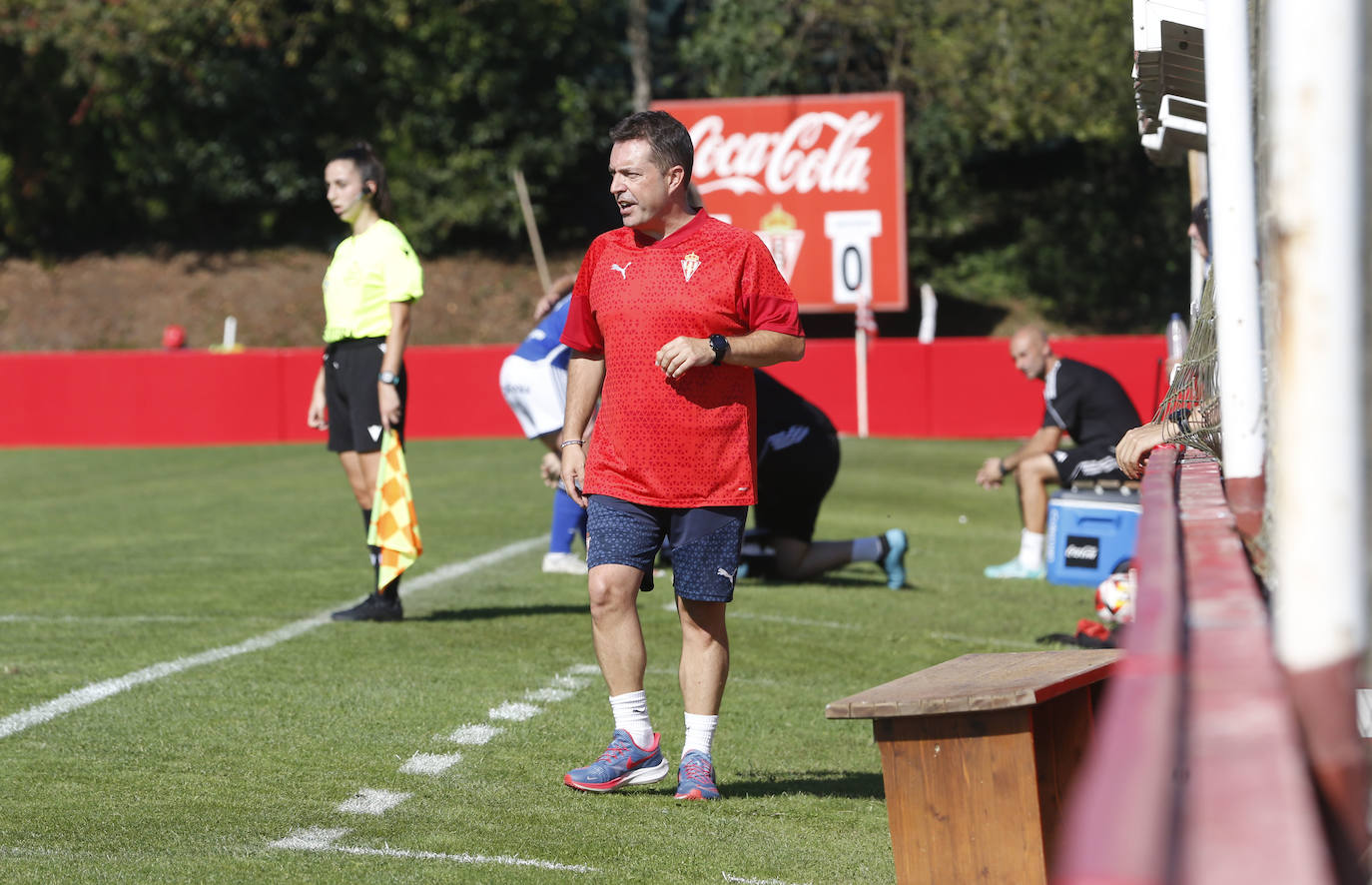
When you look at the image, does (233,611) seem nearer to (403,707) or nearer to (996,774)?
(403,707)

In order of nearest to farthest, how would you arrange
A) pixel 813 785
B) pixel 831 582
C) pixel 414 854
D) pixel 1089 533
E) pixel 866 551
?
1. pixel 414 854
2. pixel 813 785
3. pixel 866 551
4. pixel 831 582
5. pixel 1089 533

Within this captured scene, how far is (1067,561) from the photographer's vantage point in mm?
9758

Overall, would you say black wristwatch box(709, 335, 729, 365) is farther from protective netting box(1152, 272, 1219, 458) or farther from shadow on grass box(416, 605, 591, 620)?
shadow on grass box(416, 605, 591, 620)

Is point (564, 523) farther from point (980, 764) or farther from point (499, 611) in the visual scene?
point (980, 764)

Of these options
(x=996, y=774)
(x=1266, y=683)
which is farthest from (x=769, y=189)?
(x=1266, y=683)

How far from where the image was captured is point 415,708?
18.5ft

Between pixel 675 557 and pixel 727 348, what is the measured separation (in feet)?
2.00

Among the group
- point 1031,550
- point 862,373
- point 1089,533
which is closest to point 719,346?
point 1089,533

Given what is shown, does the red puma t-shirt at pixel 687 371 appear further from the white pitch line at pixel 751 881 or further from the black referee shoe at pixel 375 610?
the black referee shoe at pixel 375 610

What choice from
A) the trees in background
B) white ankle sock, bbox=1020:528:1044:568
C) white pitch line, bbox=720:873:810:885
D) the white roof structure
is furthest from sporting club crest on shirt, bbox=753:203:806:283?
white pitch line, bbox=720:873:810:885

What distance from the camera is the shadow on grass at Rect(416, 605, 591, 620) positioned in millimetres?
7723

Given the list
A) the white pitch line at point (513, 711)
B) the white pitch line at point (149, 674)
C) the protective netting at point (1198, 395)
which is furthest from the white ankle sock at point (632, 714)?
the white pitch line at point (149, 674)

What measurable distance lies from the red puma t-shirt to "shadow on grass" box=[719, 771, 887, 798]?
834 mm

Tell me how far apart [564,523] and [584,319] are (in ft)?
15.4
